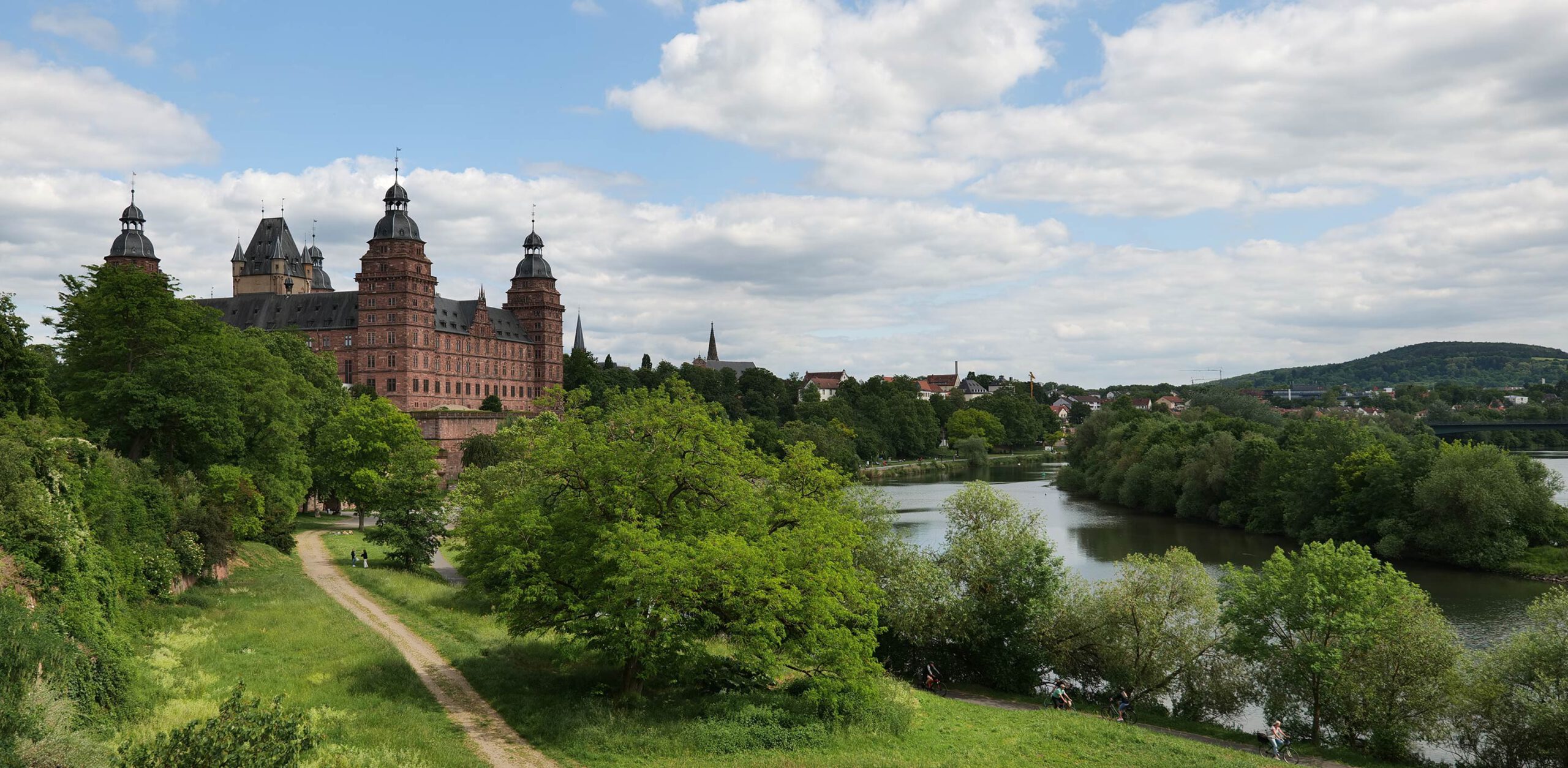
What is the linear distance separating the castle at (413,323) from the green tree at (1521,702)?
6423cm

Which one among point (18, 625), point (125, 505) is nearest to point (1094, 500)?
point (125, 505)

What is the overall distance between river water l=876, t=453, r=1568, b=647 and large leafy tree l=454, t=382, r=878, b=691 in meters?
16.8

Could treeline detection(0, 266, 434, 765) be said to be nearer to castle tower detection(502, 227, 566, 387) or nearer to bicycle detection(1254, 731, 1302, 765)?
bicycle detection(1254, 731, 1302, 765)

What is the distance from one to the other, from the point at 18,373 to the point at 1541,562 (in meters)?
55.8

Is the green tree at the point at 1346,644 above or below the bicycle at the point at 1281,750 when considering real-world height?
above

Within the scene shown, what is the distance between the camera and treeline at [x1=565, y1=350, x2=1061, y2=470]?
104562mm

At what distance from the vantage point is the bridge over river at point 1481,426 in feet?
295

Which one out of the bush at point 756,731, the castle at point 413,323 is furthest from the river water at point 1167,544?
the castle at point 413,323

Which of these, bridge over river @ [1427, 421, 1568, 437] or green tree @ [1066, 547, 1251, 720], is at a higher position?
bridge over river @ [1427, 421, 1568, 437]

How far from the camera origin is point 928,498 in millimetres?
76312

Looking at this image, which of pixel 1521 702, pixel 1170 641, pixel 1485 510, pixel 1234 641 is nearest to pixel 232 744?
pixel 1234 641

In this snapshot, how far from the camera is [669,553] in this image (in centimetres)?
1875

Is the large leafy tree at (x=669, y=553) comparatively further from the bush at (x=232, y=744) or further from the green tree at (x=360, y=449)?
the green tree at (x=360, y=449)

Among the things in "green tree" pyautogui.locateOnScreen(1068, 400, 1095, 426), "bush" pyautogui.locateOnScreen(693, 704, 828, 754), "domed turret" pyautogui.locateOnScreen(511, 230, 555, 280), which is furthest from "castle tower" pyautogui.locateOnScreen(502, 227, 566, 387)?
"green tree" pyautogui.locateOnScreen(1068, 400, 1095, 426)
